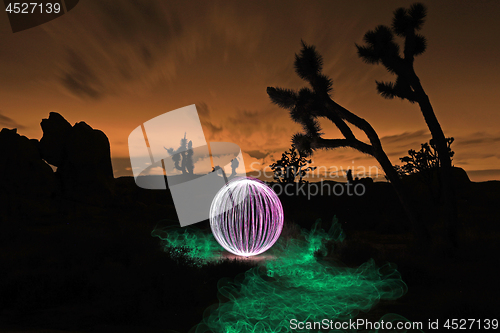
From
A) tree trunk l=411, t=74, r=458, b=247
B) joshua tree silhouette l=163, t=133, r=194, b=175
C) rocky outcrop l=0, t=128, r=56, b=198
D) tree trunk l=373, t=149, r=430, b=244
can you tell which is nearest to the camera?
tree trunk l=411, t=74, r=458, b=247

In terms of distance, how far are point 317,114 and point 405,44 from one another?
3.92 meters

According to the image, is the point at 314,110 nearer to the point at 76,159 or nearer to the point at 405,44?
the point at 405,44

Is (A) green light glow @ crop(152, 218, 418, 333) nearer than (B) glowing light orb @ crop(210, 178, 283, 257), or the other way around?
(A) green light glow @ crop(152, 218, 418, 333)

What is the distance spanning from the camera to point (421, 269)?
6.55 meters

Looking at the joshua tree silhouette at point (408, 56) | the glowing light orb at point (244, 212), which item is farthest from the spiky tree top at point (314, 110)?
the glowing light orb at point (244, 212)

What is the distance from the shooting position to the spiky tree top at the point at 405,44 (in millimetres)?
9844

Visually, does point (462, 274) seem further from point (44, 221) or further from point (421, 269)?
point (44, 221)

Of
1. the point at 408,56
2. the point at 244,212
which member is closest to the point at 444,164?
the point at 408,56

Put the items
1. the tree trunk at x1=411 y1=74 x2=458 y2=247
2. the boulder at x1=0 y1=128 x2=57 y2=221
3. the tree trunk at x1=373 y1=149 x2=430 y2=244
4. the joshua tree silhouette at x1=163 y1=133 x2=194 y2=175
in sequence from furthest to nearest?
the joshua tree silhouette at x1=163 y1=133 x2=194 y2=175 → the boulder at x1=0 y1=128 x2=57 y2=221 → the tree trunk at x1=373 y1=149 x2=430 y2=244 → the tree trunk at x1=411 y1=74 x2=458 y2=247

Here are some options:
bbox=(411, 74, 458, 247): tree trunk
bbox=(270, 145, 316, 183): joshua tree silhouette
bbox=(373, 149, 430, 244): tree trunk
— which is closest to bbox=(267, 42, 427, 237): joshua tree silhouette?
bbox=(373, 149, 430, 244): tree trunk

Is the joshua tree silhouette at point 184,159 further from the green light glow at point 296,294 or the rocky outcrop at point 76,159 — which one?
the green light glow at point 296,294

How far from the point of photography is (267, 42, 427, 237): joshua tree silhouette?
398 inches

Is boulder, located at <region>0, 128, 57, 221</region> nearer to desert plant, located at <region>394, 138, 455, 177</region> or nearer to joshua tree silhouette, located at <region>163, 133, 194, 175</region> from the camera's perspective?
joshua tree silhouette, located at <region>163, 133, 194, 175</region>

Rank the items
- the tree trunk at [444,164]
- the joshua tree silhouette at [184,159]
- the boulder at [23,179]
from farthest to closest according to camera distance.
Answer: the joshua tree silhouette at [184,159]
the boulder at [23,179]
the tree trunk at [444,164]
